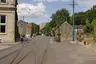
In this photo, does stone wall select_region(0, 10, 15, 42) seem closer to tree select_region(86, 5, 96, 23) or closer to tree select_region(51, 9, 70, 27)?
tree select_region(86, 5, 96, 23)

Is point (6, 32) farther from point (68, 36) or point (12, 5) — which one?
point (68, 36)

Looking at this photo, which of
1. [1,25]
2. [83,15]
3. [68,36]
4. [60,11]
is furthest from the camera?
[60,11]

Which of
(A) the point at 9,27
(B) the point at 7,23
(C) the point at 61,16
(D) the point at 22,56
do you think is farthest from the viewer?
(C) the point at 61,16

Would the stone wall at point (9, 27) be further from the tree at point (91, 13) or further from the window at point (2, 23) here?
the tree at point (91, 13)

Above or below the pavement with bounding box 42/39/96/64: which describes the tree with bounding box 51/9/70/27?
above

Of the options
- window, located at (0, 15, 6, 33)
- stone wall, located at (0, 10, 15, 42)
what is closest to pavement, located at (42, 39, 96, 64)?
window, located at (0, 15, 6, 33)

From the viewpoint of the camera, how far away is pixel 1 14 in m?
65.0

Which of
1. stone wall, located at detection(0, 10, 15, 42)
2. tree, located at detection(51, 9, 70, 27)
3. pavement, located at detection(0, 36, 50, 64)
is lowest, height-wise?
pavement, located at detection(0, 36, 50, 64)

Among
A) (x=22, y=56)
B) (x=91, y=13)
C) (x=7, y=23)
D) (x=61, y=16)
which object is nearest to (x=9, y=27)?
(x=7, y=23)

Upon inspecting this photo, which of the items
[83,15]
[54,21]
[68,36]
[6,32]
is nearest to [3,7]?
[6,32]

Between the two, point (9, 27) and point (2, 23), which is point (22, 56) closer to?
point (2, 23)

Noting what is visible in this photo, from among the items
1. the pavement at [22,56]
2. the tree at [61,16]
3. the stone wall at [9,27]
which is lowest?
the pavement at [22,56]

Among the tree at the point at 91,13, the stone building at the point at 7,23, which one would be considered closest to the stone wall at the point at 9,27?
the stone building at the point at 7,23

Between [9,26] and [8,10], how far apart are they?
3482mm
